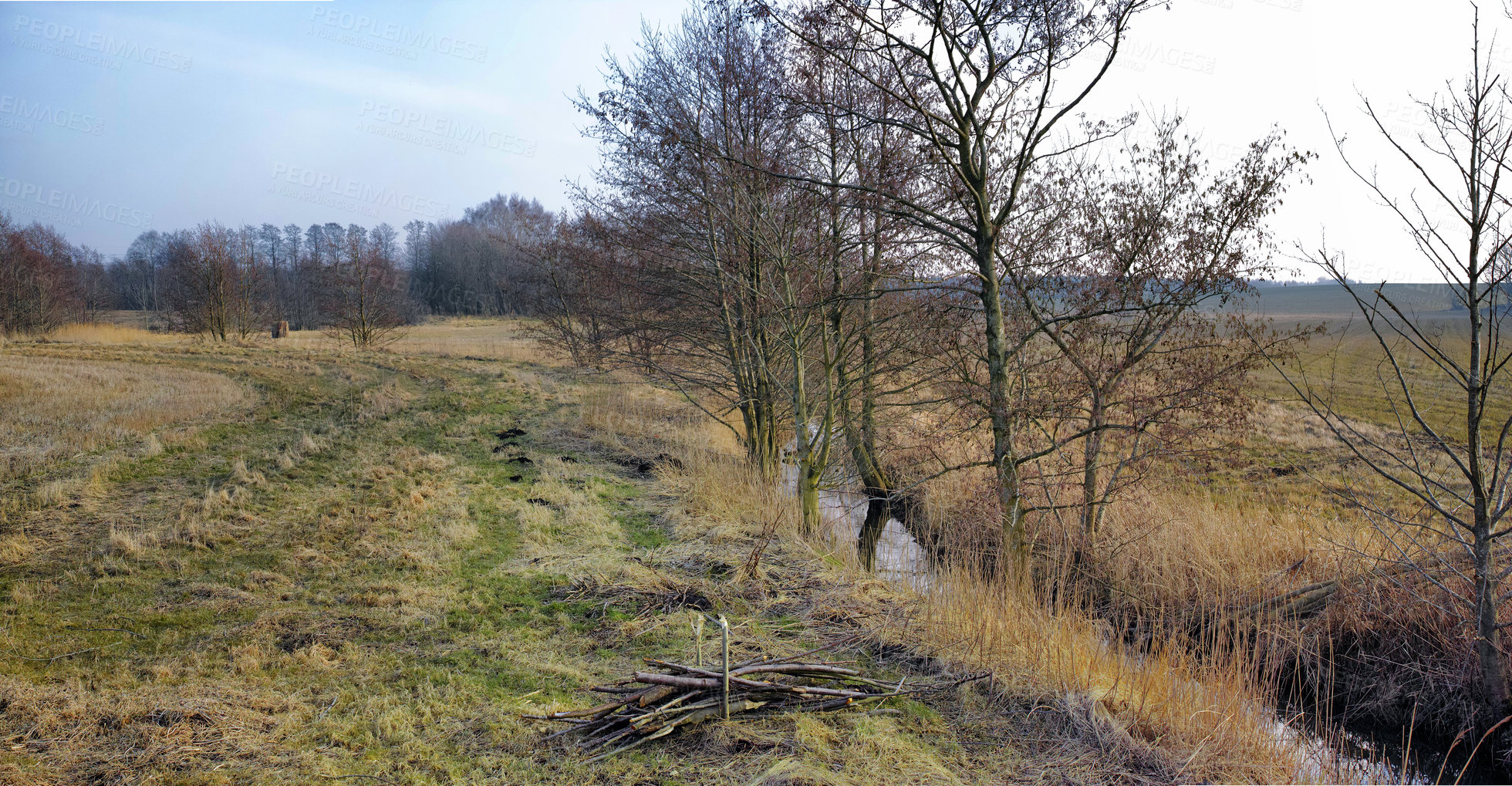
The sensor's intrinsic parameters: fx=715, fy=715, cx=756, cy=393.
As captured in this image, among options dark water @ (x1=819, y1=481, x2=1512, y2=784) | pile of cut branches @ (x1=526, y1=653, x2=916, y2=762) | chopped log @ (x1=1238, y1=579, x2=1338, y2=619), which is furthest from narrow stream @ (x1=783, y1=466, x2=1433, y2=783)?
pile of cut branches @ (x1=526, y1=653, x2=916, y2=762)

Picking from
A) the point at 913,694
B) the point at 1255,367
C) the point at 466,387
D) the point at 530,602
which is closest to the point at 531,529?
the point at 530,602

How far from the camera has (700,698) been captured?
356 centimetres

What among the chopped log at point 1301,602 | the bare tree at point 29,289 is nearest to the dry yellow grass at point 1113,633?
the chopped log at point 1301,602

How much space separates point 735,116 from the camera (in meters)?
8.66

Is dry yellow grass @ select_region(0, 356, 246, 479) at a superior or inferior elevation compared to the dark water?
superior

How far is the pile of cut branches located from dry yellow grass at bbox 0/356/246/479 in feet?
25.4

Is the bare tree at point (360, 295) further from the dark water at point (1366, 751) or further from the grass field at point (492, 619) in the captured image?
the dark water at point (1366, 751)

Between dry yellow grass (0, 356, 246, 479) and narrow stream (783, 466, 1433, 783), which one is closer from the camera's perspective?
narrow stream (783, 466, 1433, 783)

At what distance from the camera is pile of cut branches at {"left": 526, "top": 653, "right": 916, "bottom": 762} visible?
11.0 feet

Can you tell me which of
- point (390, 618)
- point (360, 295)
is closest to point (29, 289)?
→ point (360, 295)

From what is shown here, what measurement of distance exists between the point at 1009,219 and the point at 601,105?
5.09 metres

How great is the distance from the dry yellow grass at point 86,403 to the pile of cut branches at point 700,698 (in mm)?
7753

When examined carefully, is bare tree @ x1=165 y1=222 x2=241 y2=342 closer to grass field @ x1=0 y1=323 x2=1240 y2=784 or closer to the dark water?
grass field @ x1=0 y1=323 x2=1240 y2=784

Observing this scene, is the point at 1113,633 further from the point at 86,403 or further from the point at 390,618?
the point at 86,403
